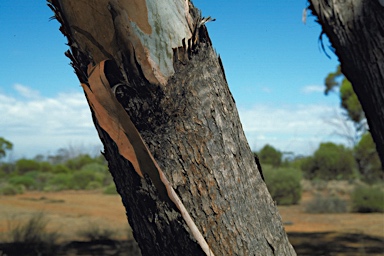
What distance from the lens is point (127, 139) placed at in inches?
60.5

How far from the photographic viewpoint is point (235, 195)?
5.16 ft

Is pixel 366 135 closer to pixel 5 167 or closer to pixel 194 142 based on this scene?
pixel 5 167

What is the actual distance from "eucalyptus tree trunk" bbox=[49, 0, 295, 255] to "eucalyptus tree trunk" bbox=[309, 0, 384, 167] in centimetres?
139

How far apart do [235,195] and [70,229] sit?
10.6 m

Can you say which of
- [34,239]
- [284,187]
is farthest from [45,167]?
[34,239]

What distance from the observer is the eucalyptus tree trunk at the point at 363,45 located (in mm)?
2707

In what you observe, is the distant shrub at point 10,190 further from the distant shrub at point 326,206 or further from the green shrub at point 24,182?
the distant shrub at point 326,206

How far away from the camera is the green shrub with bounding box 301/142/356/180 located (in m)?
24.4

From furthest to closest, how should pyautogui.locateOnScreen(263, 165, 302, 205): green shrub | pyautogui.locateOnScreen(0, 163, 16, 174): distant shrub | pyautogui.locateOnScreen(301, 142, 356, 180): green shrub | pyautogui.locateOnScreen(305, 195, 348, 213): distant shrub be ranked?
pyautogui.locateOnScreen(0, 163, 16, 174): distant shrub
pyautogui.locateOnScreen(301, 142, 356, 180): green shrub
pyautogui.locateOnScreen(263, 165, 302, 205): green shrub
pyautogui.locateOnScreen(305, 195, 348, 213): distant shrub

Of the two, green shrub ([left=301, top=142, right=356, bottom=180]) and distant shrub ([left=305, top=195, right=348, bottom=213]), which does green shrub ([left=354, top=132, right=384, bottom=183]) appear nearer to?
green shrub ([left=301, top=142, right=356, bottom=180])

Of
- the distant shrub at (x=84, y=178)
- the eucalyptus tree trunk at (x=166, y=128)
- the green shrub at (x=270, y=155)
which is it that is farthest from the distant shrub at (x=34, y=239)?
the green shrub at (x=270, y=155)

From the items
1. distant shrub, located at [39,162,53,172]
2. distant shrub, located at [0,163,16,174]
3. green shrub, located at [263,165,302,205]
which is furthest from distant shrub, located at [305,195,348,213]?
distant shrub, located at [0,163,16,174]

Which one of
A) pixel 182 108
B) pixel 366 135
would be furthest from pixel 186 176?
pixel 366 135

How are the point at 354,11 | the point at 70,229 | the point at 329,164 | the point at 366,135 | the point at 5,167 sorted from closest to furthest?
the point at 354,11 → the point at 70,229 → the point at 366,135 → the point at 329,164 → the point at 5,167
